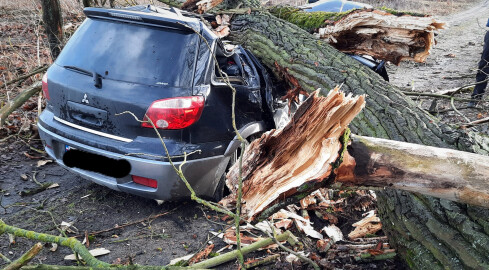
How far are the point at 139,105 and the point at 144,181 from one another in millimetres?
640

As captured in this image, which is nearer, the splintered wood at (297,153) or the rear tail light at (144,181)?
the splintered wood at (297,153)

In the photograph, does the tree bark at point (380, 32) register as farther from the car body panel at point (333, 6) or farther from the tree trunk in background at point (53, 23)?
the tree trunk in background at point (53, 23)

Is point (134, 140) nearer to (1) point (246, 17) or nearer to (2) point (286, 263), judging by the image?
(2) point (286, 263)

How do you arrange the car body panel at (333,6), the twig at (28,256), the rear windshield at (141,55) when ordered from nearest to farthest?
the twig at (28,256), the rear windshield at (141,55), the car body panel at (333,6)

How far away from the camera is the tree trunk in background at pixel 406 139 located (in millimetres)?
2455

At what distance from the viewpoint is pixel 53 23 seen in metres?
6.42

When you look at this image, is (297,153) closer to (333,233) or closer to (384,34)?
(333,233)

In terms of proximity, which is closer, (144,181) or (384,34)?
(144,181)

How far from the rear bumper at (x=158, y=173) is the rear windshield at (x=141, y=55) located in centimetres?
67

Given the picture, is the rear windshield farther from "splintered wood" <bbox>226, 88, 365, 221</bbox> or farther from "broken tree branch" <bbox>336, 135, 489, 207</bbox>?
"broken tree branch" <bbox>336, 135, 489, 207</bbox>

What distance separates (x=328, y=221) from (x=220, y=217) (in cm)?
106

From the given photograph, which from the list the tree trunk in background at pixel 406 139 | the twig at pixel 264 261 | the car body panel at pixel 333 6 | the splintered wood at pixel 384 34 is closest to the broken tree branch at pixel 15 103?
the tree trunk in background at pixel 406 139

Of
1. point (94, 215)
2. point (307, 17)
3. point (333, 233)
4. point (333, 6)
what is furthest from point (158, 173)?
point (333, 6)

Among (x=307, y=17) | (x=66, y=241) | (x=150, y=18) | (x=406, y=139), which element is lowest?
(x=66, y=241)
